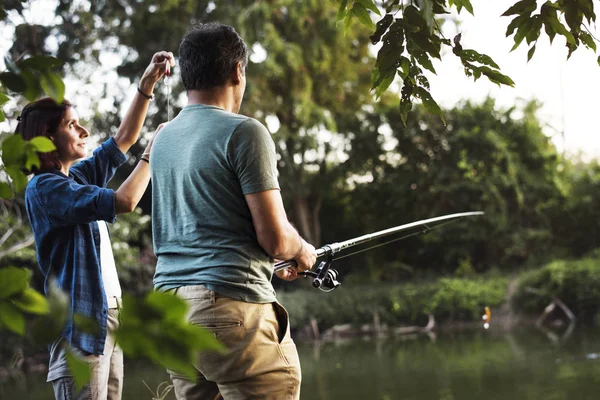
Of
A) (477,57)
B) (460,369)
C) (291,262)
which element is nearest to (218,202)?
(291,262)

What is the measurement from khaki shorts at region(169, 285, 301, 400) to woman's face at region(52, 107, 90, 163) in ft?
2.40

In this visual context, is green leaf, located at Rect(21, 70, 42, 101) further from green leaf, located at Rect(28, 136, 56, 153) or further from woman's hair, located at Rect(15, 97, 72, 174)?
woman's hair, located at Rect(15, 97, 72, 174)

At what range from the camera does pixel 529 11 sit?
1.88 metres

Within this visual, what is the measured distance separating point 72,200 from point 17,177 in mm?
1080

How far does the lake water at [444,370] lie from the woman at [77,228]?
197 inches

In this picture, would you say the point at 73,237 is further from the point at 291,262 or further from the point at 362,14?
the point at 362,14

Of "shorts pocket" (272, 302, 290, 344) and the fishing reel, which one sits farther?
the fishing reel

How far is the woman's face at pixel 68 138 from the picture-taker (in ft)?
7.19

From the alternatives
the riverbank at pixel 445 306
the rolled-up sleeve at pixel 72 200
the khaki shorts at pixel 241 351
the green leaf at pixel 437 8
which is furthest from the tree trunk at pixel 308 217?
the khaki shorts at pixel 241 351

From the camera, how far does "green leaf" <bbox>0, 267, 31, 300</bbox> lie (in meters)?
0.68

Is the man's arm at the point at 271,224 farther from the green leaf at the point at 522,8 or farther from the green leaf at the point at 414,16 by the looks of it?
the green leaf at the point at 522,8

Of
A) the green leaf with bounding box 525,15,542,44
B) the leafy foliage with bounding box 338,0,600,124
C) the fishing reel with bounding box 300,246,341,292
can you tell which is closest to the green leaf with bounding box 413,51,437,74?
the leafy foliage with bounding box 338,0,600,124

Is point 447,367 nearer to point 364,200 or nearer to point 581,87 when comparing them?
point 364,200

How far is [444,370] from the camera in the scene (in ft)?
27.1
